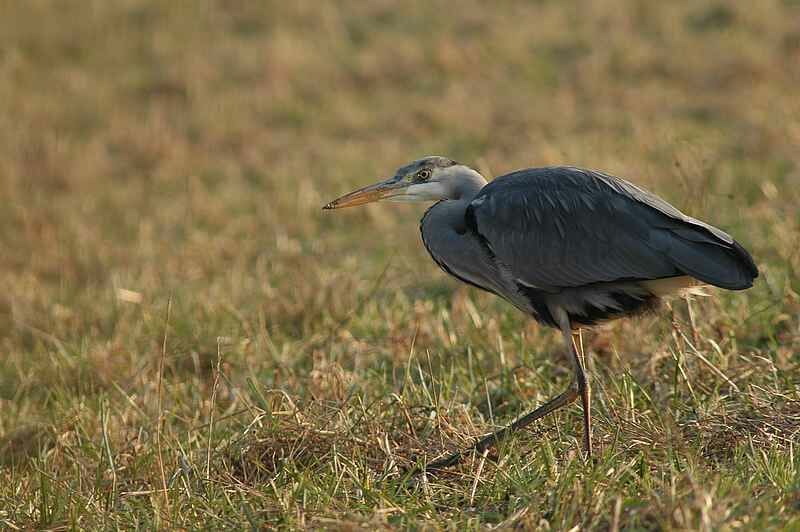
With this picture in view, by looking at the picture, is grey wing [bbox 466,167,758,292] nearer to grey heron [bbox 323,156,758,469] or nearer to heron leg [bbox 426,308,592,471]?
grey heron [bbox 323,156,758,469]

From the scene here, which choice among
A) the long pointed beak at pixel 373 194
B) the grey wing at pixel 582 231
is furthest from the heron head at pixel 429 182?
the grey wing at pixel 582 231

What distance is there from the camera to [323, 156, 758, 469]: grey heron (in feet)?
12.7

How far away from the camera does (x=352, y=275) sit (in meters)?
6.27

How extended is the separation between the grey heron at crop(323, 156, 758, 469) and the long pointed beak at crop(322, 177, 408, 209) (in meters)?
0.26

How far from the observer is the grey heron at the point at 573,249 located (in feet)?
12.7

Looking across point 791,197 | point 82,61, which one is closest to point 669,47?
point 791,197

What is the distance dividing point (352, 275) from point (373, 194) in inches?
65.5

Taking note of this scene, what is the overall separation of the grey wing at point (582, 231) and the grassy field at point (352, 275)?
493 millimetres

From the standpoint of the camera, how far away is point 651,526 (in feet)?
10.1

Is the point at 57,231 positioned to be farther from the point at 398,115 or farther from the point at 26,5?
the point at 26,5

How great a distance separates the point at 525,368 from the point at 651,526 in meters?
1.73

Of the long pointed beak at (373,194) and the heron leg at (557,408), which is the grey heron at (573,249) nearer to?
the heron leg at (557,408)

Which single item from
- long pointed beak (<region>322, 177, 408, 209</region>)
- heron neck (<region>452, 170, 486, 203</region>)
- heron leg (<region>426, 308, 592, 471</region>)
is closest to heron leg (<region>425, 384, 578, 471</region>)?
heron leg (<region>426, 308, 592, 471</region>)

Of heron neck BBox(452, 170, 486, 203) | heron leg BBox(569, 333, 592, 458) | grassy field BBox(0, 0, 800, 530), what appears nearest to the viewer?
grassy field BBox(0, 0, 800, 530)
